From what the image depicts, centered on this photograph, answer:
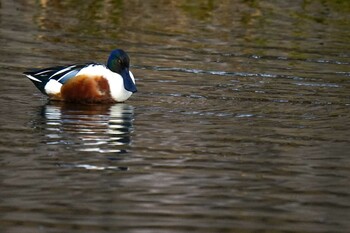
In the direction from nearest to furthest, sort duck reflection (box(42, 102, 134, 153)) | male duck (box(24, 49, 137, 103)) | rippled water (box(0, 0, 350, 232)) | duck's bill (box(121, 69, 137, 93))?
rippled water (box(0, 0, 350, 232)) < duck reflection (box(42, 102, 134, 153)) < duck's bill (box(121, 69, 137, 93)) < male duck (box(24, 49, 137, 103))

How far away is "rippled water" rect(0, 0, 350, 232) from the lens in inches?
284

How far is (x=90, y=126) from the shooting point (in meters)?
10.5

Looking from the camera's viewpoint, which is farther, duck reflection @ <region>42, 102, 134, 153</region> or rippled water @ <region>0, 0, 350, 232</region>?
duck reflection @ <region>42, 102, 134, 153</region>

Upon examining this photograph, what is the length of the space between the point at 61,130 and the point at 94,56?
5439 mm

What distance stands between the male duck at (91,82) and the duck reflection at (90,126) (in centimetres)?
10

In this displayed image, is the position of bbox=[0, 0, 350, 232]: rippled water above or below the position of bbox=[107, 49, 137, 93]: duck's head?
below

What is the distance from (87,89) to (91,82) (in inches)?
3.2

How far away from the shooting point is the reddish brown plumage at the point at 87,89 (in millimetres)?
11938

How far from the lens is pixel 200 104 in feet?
39.2

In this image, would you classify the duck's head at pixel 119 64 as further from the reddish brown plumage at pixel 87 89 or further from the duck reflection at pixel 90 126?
the duck reflection at pixel 90 126

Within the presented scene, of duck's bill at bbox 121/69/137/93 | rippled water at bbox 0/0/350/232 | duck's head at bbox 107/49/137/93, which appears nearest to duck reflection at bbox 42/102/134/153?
rippled water at bbox 0/0/350/232

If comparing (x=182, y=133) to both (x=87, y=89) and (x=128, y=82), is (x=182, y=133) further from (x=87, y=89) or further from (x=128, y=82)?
(x=87, y=89)

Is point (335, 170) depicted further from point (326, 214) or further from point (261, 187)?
point (326, 214)

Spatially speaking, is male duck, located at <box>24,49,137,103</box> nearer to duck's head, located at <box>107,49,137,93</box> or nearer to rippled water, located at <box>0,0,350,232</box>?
duck's head, located at <box>107,49,137,93</box>
